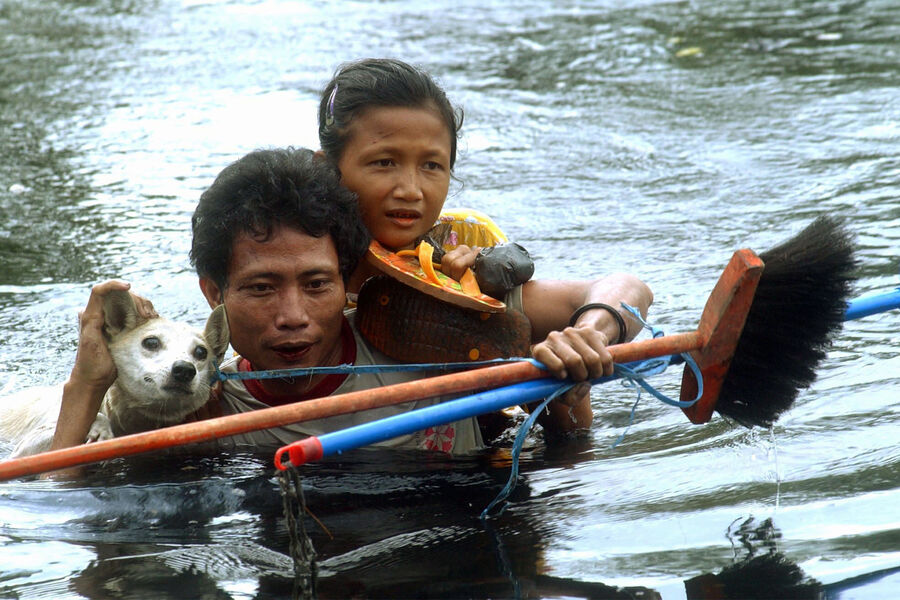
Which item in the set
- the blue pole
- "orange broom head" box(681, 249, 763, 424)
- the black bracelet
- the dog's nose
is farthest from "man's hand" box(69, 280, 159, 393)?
the blue pole

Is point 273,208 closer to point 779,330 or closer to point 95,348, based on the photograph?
point 95,348

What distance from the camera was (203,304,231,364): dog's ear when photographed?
3465 millimetres

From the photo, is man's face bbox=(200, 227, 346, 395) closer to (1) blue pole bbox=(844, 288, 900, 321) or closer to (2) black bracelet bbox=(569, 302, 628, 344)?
(2) black bracelet bbox=(569, 302, 628, 344)

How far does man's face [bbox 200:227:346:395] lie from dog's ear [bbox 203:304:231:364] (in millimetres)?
36

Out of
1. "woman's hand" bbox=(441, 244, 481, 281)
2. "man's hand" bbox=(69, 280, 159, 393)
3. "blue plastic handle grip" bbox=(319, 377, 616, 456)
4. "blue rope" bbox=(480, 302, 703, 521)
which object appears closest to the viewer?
"blue plastic handle grip" bbox=(319, 377, 616, 456)

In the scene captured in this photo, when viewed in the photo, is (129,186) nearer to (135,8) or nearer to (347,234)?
(347,234)

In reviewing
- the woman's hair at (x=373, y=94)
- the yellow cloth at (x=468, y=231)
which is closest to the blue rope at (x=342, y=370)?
the yellow cloth at (x=468, y=231)

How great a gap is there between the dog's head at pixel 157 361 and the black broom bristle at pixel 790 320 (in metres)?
1.49

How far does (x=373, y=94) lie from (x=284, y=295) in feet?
2.39

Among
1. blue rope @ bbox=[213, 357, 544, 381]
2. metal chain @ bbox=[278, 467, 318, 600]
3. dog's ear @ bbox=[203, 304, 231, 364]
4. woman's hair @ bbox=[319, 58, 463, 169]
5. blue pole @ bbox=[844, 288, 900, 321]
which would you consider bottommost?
metal chain @ bbox=[278, 467, 318, 600]

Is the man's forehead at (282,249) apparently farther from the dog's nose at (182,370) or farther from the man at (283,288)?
the dog's nose at (182,370)

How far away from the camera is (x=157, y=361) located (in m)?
3.37

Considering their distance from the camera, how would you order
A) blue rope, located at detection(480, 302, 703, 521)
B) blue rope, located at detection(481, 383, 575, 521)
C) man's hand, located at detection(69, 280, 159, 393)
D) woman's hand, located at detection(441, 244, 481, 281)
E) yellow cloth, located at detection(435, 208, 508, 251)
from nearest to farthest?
blue rope, located at detection(481, 383, 575, 521) → blue rope, located at detection(480, 302, 703, 521) → man's hand, located at detection(69, 280, 159, 393) → woman's hand, located at detection(441, 244, 481, 281) → yellow cloth, located at detection(435, 208, 508, 251)

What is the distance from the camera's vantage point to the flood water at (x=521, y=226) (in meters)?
2.91
